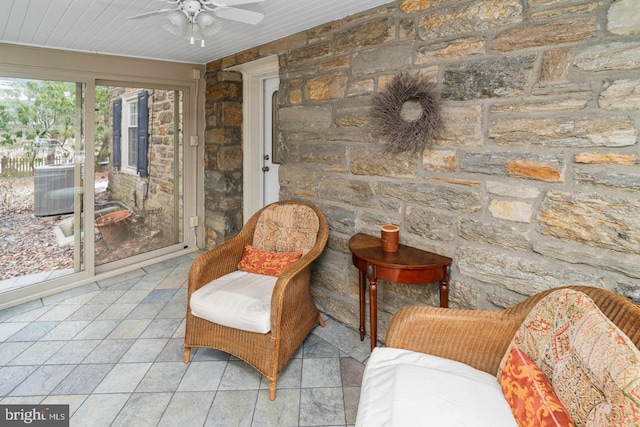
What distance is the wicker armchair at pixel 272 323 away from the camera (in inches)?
76.9

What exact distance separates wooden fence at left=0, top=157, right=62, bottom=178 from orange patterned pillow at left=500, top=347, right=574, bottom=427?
12.2ft

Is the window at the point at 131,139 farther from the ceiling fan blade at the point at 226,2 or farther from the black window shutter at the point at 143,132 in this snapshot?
the ceiling fan blade at the point at 226,2

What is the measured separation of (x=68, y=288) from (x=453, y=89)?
360cm

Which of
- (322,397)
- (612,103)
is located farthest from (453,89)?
(322,397)

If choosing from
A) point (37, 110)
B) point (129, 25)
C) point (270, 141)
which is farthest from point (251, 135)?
point (37, 110)

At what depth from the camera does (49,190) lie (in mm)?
3254

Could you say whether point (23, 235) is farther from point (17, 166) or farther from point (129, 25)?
point (129, 25)

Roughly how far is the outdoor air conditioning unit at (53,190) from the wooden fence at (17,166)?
0.15 ft

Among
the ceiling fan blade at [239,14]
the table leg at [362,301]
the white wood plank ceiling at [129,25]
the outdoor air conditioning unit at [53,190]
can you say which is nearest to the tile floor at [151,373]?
the table leg at [362,301]

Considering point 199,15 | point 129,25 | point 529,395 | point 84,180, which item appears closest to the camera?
point 529,395

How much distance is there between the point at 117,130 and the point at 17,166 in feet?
3.00

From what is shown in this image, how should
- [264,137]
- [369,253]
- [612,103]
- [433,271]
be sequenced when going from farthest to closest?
[264,137] < [369,253] < [433,271] < [612,103]

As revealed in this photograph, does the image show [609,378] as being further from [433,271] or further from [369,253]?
[369,253]

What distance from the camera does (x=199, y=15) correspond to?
2.00m
